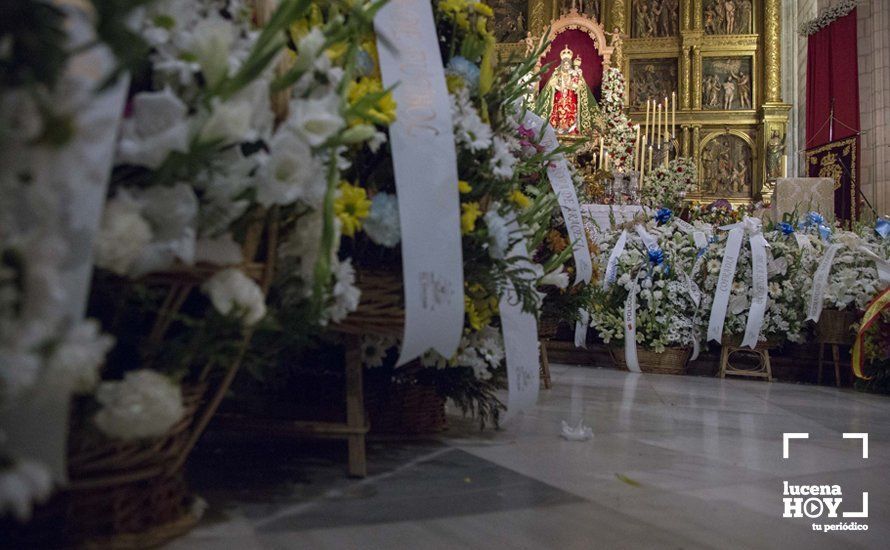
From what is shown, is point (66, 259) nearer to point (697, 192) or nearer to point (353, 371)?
point (353, 371)

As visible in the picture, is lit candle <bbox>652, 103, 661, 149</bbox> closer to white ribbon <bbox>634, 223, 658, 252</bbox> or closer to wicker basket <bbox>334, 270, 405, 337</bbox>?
white ribbon <bbox>634, 223, 658, 252</bbox>

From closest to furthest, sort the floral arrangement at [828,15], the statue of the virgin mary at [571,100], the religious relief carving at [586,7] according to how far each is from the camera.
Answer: the floral arrangement at [828,15], the statue of the virgin mary at [571,100], the religious relief carving at [586,7]

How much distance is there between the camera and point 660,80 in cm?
1093

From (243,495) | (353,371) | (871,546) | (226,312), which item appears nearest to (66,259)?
(226,312)

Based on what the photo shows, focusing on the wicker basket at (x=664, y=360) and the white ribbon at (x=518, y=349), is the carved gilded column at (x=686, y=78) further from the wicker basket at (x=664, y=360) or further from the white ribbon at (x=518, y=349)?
the white ribbon at (x=518, y=349)

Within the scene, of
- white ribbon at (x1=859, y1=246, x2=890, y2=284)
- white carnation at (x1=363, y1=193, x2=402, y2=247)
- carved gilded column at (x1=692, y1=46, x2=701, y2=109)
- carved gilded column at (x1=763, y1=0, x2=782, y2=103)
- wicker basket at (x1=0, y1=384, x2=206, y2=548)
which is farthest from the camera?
carved gilded column at (x1=692, y1=46, x2=701, y2=109)

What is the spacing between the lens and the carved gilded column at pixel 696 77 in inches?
419

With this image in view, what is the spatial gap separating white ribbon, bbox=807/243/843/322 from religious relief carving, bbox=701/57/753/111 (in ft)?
24.7

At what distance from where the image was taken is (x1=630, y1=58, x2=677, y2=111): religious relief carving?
10.9 meters

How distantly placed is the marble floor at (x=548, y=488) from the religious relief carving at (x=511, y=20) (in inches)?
385

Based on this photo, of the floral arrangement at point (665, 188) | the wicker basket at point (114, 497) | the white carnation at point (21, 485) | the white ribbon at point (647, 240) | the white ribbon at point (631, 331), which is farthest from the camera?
the floral arrangement at point (665, 188)

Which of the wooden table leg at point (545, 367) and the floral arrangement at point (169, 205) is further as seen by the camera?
the wooden table leg at point (545, 367)

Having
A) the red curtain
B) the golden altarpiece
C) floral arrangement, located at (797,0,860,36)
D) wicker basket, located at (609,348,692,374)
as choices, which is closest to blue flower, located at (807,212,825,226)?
wicker basket, located at (609,348,692,374)

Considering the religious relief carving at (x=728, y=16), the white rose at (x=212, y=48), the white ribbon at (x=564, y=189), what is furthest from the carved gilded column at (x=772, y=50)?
the white rose at (x=212, y=48)
